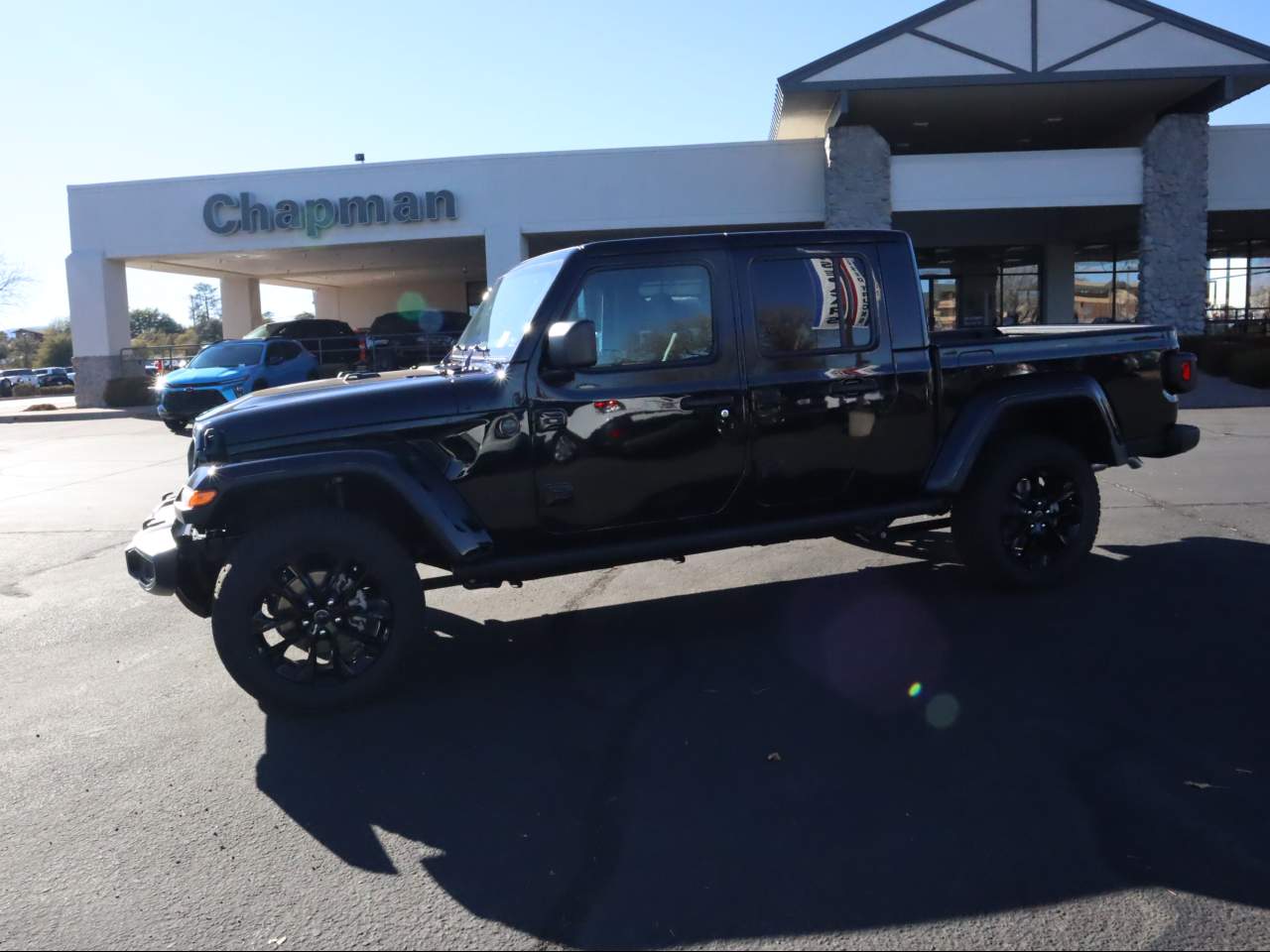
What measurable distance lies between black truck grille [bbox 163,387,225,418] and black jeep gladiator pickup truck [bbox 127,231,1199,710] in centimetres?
1479

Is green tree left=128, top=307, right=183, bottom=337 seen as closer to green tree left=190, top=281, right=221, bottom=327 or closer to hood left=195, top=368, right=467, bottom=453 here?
green tree left=190, top=281, right=221, bottom=327

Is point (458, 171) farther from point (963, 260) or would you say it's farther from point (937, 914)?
point (937, 914)

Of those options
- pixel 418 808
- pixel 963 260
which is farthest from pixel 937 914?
pixel 963 260

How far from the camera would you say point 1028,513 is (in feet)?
19.9

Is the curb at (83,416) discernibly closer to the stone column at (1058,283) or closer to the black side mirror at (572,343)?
the black side mirror at (572,343)

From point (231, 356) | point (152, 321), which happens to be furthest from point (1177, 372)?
point (152, 321)

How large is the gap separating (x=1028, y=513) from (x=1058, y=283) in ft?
92.3

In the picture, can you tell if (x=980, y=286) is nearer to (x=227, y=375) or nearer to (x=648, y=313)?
(x=227, y=375)

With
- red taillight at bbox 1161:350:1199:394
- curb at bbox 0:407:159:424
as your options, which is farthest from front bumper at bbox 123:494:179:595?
curb at bbox 0:407:159:424

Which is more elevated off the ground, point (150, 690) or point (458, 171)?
point (458, 171)

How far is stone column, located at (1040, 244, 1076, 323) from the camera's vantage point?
103 ft

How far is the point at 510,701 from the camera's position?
4.80 meters

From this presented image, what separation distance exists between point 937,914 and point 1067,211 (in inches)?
1142

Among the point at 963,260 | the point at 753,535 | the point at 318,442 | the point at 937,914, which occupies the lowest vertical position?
the point at 937,914
